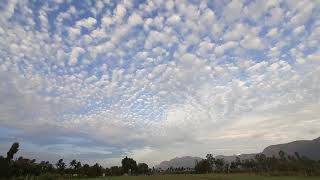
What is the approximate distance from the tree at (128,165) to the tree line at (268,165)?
103ft

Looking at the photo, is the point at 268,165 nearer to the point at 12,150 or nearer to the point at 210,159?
the point at 210,159

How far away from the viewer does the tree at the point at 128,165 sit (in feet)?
527

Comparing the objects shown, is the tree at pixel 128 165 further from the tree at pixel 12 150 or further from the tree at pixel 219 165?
the tree at pixel 12 150

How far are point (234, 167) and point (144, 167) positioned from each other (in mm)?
47193

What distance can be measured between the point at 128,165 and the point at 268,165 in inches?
2611

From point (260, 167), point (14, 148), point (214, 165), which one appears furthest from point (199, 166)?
point (14, 148)

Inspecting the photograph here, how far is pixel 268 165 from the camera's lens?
14062cm

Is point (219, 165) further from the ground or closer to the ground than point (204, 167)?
further from the ground

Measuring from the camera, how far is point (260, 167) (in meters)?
147

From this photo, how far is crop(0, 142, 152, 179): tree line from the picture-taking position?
236 feet

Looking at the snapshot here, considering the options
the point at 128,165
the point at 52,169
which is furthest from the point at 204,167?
the point at 52,169

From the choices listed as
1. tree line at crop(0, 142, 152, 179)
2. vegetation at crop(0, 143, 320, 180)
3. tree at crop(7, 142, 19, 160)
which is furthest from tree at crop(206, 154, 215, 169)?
tree at crop(7, 142, 19, 160)

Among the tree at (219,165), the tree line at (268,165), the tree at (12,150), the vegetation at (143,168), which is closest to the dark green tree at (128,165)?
the vegetation at (143,168)

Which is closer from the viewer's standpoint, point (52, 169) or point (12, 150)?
point (12, 150)
